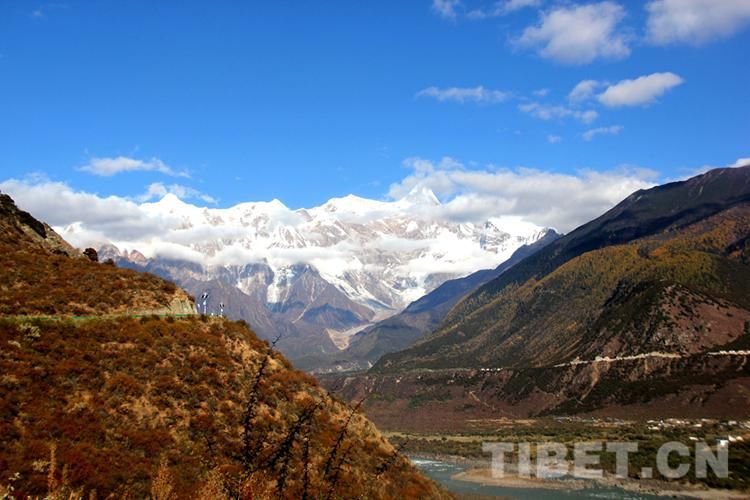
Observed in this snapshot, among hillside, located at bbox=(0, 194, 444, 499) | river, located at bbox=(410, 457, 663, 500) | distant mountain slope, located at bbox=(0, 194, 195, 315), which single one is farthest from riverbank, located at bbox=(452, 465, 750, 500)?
distant mountain slope, located at bbox=(0, 194, 195, 315)

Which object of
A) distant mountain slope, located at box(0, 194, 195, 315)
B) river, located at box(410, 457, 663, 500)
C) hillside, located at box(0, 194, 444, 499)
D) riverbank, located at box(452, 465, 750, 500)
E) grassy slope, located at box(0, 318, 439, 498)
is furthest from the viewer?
river, located at box(410, 457, 663, 500)

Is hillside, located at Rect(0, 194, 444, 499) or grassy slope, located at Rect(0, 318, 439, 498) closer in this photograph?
hillside, located at Rect(0, 194, 444, 499)

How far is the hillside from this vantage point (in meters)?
32.7

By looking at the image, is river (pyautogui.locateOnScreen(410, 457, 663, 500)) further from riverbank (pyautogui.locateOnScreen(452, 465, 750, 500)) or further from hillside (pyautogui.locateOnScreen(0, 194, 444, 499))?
hillside (pyautogui.locateOnScreen(0, 194, 444, 499))

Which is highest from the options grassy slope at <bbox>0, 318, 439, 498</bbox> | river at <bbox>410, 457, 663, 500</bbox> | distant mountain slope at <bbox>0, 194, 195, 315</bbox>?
distant mountain slope at <bbox>0, 194, 195, 315</bbox>

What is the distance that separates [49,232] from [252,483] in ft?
227

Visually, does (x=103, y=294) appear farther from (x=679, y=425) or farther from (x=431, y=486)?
(x=679, y=425)

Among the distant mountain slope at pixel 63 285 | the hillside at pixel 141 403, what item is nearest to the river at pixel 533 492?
the hillside at pixel 141 403

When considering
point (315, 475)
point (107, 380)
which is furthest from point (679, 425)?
point (107, 380)

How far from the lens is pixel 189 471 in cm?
3628

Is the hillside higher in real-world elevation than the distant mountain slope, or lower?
lower

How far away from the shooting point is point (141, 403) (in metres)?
41.0

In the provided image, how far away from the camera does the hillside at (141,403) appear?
107 feet

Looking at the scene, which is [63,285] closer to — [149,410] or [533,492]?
[149,410]
